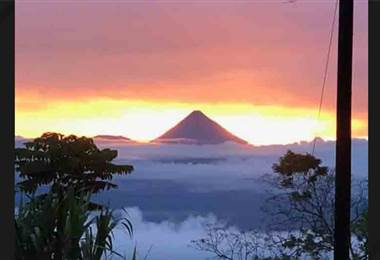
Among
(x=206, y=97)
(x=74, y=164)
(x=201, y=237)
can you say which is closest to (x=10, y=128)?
(x=206, y=97)

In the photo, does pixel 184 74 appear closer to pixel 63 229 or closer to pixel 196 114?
pixel 196 114

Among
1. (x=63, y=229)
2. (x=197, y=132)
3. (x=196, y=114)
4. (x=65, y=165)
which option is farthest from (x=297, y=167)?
(x=63, y=229)

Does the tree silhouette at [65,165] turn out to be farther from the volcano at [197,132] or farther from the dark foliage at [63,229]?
the volcano at [197,132]

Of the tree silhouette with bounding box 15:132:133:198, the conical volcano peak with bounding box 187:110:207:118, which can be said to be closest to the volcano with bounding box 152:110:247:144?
the conical volcano peak with bounding box 187:110:207:118

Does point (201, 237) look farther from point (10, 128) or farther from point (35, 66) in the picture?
point (10, 128)

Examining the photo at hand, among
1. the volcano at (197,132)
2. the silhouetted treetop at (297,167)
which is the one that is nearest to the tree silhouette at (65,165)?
the volcano at (197,132)

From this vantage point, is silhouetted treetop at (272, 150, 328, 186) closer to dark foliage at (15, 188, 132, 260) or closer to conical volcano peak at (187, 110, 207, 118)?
conical volcano peak at (187, 110, 207, 118)
